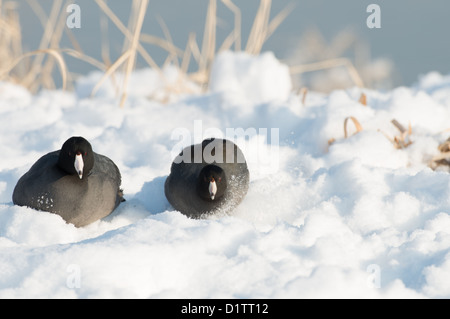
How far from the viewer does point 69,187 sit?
286cm

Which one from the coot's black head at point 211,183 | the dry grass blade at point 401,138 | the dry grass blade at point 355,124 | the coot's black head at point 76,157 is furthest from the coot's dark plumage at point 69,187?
the dry grass blade at point 401,138

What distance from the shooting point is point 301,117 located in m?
4.25

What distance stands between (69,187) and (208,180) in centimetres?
71

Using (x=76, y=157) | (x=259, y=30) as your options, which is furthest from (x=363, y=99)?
(x=76, y=157)

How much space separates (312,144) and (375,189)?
3.19 ft

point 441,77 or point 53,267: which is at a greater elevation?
point 441,77

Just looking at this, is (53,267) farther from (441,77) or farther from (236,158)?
(441,77)

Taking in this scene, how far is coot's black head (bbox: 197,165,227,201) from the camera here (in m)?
2.95

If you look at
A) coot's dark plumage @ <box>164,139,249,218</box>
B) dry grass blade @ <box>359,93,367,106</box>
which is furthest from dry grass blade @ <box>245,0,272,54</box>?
coot's dark plumage @ <box>164,139,249,218</box>

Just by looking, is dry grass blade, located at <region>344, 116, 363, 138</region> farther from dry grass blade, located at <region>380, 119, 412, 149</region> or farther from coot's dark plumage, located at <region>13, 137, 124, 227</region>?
coot's dark plumage, located at <region>13, 137, 124, 227</region>

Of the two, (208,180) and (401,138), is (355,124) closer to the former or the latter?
(401,138)

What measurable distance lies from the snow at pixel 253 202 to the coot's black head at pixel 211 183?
15 cm
